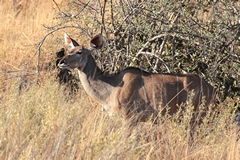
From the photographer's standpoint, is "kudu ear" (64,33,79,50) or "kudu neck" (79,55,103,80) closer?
"kudu neck" (79,55,103,80)

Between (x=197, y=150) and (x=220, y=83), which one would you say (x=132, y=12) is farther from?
(x=197, y=150)

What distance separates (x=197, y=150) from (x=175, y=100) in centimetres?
161

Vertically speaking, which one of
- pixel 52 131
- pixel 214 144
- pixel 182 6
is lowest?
pixel 214 144

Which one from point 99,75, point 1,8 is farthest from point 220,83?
point 1,8

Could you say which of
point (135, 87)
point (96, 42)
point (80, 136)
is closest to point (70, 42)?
point (96, 42)

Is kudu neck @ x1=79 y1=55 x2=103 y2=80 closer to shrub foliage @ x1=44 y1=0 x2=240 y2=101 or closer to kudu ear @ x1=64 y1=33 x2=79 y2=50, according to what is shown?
kudu ear @ x1=64 y1=33 x2=79 y2=50

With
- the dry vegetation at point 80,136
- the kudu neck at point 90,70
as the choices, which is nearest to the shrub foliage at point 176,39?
the dry vegetation at point 80,136

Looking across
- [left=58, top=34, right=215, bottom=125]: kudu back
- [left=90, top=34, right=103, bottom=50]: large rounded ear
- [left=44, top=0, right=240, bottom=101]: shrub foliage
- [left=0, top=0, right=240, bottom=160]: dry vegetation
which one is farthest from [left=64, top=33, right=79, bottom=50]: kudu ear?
[left=0, top=0, right=240, bottom=160]: dry vegetation

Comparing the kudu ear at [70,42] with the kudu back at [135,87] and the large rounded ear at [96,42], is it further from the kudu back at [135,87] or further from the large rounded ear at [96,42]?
the large rounded ear at [96,42]

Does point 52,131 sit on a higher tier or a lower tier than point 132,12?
lower

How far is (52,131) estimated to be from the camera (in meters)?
4.98

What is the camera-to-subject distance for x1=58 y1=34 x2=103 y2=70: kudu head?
281 inches

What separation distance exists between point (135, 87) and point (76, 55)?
758mm

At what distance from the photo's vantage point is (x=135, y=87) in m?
7.33
